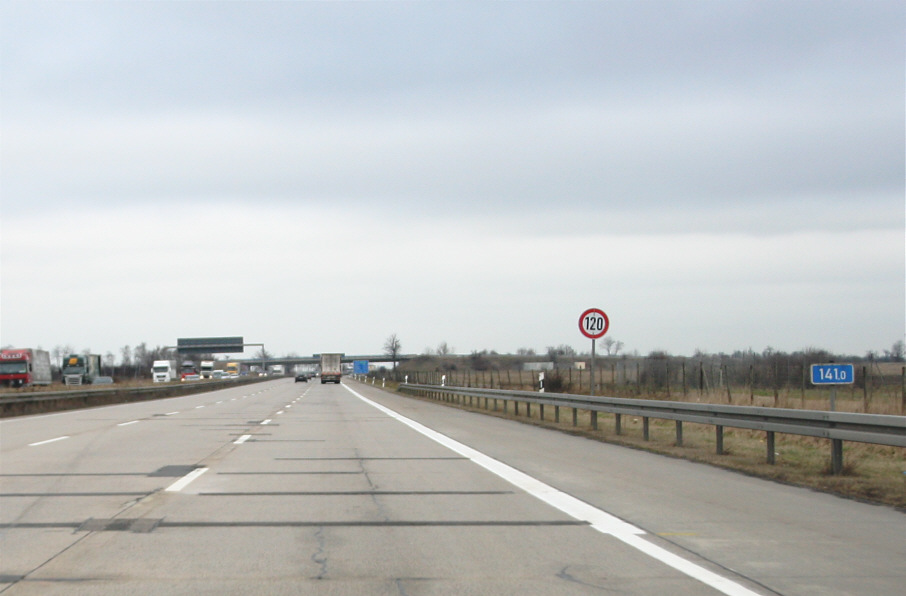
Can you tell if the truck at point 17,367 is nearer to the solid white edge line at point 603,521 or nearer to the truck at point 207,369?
the truck at point 207,369

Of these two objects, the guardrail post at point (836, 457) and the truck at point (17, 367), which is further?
the truck at point (17, 367)

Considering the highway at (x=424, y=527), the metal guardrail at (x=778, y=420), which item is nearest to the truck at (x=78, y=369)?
the metal guardrail at (x=778, y=420)

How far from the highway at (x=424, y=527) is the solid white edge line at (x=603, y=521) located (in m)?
0.03

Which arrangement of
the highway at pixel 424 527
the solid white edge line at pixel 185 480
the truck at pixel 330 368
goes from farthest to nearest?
the truck at pixel 330 368 → the solid white edge line at pixel 185 480 → the highway at pixel 424 527

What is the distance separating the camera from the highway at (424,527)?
6316 mm

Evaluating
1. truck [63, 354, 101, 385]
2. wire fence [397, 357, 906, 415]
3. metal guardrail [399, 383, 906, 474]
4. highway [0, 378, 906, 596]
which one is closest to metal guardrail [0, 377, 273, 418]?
highway [0, 378, 906, 596]

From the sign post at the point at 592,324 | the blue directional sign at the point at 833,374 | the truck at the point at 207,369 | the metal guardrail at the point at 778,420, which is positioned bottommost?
the truck at the point at 207,369

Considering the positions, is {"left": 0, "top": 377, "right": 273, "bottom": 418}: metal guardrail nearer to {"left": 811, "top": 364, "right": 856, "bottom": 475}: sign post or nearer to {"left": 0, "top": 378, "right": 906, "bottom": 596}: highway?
{"left": 0, "top": 378, "right": 906, "bottom": 596}: highway

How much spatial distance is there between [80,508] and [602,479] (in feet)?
21.4

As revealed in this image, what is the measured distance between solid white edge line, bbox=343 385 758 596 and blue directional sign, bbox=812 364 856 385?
16.4ft

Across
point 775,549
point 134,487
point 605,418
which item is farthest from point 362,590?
point 605,418

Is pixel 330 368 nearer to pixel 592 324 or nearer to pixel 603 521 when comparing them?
pixel 592 324

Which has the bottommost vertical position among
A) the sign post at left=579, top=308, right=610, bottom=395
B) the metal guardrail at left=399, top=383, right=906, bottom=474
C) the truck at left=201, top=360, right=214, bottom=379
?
the truck at left=201, top=360, right=214, bottom=379

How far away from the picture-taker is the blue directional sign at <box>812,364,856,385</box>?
13325 mm
